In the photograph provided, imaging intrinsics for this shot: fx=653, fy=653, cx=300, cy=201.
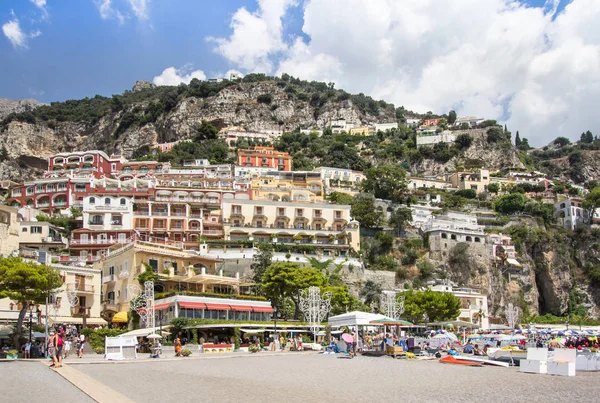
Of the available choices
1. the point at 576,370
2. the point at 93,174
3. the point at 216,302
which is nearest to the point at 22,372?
the point at 576,370

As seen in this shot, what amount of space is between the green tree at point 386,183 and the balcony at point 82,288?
47948 mm

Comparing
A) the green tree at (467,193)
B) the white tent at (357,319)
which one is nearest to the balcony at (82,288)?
the white tent at (357,319)

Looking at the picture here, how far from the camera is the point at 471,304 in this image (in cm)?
6431

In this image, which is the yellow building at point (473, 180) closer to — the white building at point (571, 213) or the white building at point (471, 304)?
the white building at point (571, 213)

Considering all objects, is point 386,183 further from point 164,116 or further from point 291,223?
point 164,116

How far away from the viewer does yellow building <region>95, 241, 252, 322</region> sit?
44.5 metres

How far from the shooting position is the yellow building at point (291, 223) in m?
65.9

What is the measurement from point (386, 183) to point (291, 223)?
2072 cm

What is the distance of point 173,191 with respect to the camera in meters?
75.4

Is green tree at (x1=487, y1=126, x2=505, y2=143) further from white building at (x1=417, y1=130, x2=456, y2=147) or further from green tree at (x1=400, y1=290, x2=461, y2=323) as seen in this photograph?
green tree at (x1=400, y1=290, x2=461, y2=323)

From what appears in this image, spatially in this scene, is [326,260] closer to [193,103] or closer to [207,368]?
[207,368]

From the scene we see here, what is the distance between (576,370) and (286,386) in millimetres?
12085

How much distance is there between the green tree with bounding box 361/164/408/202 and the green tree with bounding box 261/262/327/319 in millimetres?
41314

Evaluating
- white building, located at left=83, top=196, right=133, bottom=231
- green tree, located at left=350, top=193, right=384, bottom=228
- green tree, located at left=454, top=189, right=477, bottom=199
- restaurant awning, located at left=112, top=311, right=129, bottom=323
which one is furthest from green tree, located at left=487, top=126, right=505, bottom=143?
restaurant awning, located at left=112, top=311, right=129, bottom=323
